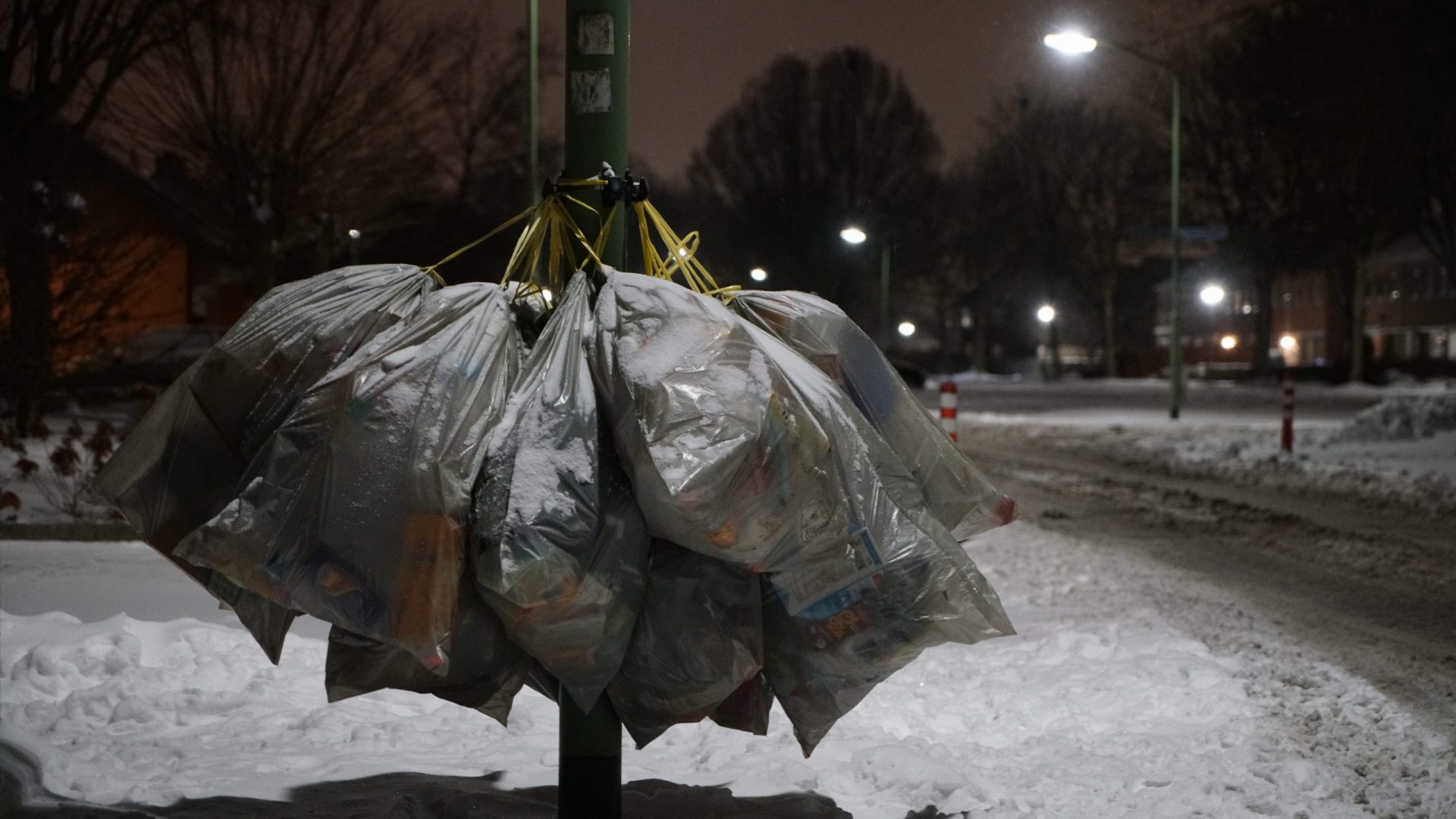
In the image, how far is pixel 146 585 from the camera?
22.1ft

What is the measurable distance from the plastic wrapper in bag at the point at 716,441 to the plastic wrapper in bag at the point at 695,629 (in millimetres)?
148

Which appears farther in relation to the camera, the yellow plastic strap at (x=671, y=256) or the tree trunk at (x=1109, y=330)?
the tree trunk at (x=1109, y=330)

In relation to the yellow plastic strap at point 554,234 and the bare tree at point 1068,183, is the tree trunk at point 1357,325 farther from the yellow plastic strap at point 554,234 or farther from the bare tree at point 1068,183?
the yellow plastic strap at point 554,234

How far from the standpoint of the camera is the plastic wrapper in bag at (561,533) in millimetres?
2611

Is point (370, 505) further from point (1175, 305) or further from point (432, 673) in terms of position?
point (1175, 305)

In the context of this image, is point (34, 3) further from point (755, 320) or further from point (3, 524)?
point (755, 320)

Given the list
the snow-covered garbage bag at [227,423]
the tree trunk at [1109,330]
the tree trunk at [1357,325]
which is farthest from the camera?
the tree trunk at [1109,330]

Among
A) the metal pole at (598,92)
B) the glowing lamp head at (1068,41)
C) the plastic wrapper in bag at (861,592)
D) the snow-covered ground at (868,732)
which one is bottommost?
the snow-covered ground at (868,732)

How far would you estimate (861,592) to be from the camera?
287cm

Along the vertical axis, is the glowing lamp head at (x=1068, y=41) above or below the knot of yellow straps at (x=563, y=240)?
above

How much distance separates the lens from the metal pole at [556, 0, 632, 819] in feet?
10.7

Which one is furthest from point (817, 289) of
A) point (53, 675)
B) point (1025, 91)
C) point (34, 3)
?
point (53, 675)

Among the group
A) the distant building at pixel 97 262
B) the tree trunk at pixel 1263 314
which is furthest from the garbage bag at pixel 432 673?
the tree trunk at pixel 1263 314

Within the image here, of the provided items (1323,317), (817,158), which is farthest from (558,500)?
(1323,317)
